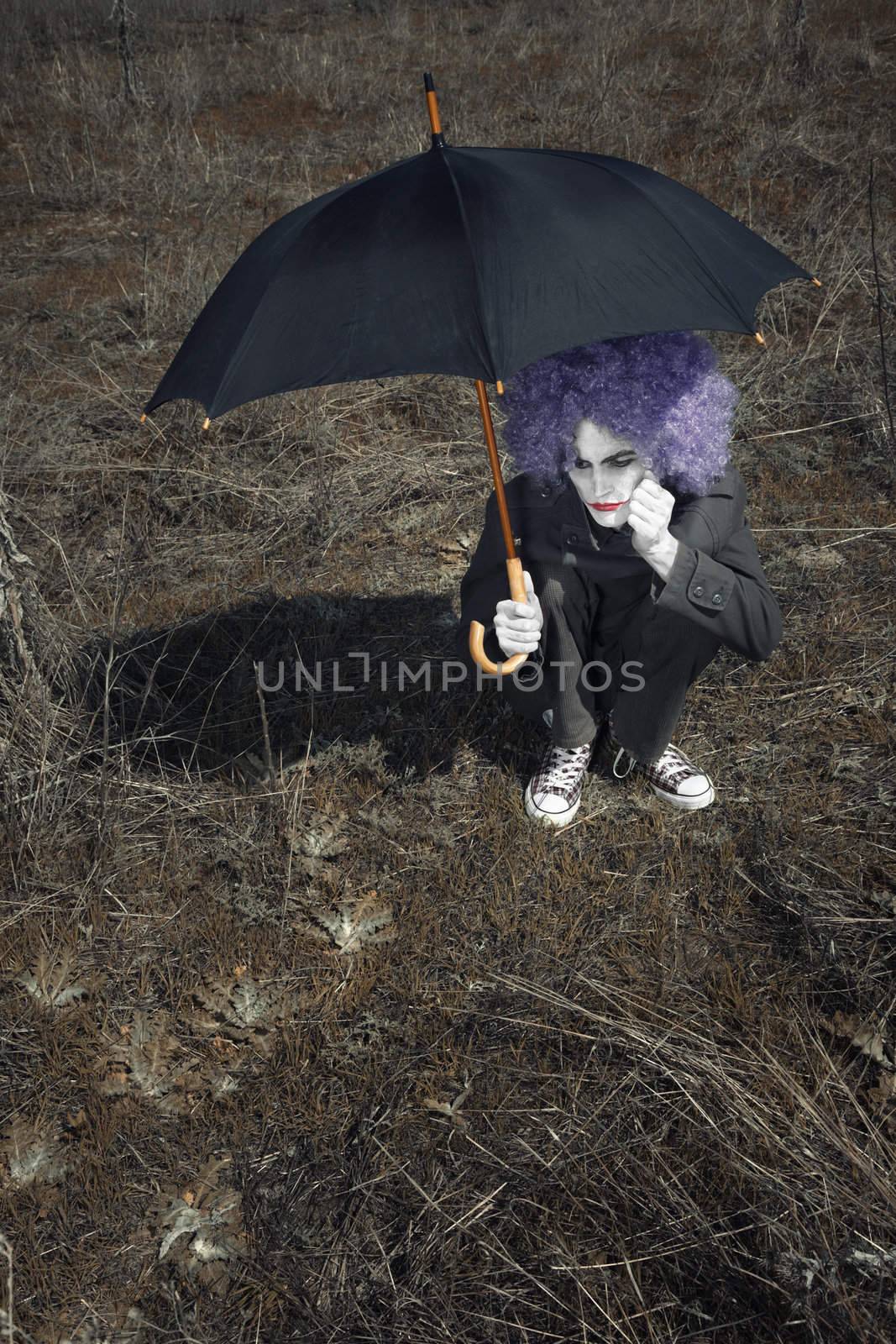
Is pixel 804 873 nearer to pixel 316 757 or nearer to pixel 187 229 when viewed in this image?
pixel 316 757

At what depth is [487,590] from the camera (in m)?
2.62

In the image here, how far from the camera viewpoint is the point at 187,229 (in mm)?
7812

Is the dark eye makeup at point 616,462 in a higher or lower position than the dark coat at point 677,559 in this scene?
higher

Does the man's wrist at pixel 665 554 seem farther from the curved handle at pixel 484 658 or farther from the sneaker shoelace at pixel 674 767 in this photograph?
the sneaker shoelace at pixel 674 767

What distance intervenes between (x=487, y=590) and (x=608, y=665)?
493 mm

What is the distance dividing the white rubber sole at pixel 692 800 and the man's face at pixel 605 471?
950mm

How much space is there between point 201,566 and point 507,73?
10081mm

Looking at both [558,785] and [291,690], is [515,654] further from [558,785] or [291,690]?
[291,690]

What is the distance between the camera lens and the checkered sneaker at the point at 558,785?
283cm

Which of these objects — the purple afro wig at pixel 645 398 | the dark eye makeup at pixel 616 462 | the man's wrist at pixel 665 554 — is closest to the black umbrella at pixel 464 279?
the purple afro wig at pixel 645 398

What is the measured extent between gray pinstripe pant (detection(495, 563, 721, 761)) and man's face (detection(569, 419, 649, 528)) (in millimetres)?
297

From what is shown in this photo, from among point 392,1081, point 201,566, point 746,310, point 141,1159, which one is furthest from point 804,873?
point 201,566

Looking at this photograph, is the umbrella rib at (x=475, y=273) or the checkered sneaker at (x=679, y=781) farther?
the checkered sneaker at (x=679, y=781)

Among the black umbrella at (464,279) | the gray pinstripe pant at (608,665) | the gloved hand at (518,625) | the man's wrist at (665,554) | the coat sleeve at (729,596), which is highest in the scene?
the black umbrella at (464,279)
